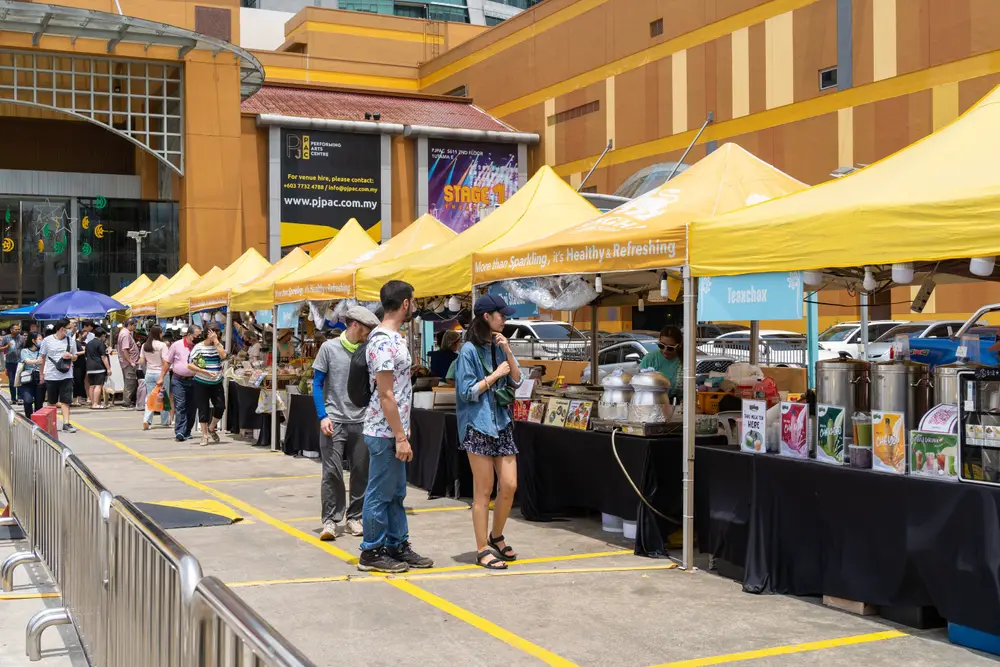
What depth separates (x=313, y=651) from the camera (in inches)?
233

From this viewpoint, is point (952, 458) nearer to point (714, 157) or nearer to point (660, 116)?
point (714, 157)

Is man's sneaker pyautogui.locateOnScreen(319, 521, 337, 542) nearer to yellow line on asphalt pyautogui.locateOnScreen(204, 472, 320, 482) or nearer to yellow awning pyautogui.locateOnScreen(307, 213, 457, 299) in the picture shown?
yellow line on asphalt pyautogui.locateOnScreen(204, 472, 320, 482)

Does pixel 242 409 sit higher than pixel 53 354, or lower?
lower

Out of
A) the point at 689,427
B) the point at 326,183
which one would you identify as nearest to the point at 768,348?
the point at 689,427

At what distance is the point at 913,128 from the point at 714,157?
22908mm

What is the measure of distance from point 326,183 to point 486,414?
35.7 meters

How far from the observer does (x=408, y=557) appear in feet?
25.7

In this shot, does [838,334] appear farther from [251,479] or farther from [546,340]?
[251,479]

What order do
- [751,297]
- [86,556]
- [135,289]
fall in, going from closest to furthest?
[86,556] → [751,297] → [135,289]

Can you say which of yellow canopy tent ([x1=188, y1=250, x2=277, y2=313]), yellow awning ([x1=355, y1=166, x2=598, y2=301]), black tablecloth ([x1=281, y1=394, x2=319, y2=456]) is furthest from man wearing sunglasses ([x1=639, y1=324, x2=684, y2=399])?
yellow canopy tent ([x1=188, y1=250, x2=277, y2=313])

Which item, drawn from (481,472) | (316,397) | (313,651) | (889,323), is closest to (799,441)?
(481,472)

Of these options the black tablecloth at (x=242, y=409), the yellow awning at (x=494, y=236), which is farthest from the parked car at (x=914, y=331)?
the black tablecloth at (x=242, y=409)

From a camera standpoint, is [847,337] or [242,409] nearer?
[242,409]

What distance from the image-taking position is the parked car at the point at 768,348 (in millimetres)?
23719
